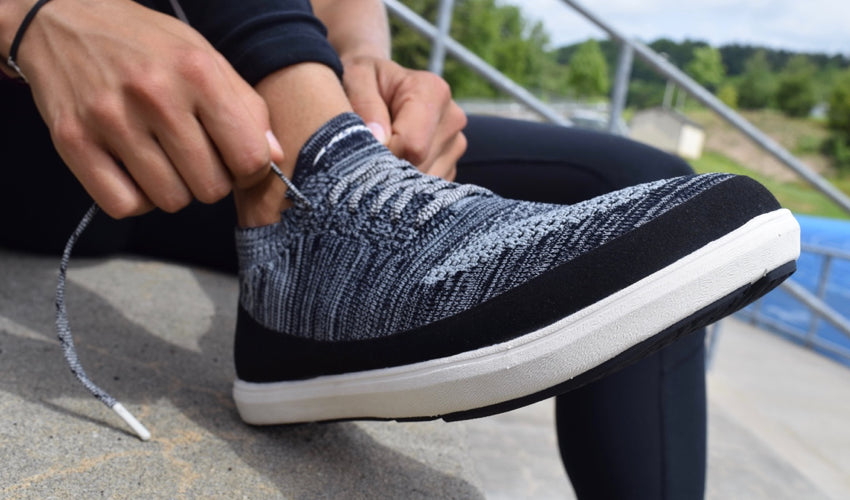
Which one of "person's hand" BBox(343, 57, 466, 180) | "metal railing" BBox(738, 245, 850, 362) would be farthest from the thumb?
"metal railing" BBox(738, 245, 850, 362)

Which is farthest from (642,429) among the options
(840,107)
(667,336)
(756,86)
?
(756,86)

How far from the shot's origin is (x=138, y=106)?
460 mm

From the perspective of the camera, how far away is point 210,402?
62 cm

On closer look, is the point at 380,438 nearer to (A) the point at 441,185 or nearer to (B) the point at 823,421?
(A) the point at 441,185

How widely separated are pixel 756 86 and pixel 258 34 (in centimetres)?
4371

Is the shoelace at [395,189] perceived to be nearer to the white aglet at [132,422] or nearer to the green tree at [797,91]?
the white aglet at [132,422]

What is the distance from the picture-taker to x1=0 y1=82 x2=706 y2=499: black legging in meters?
0.57

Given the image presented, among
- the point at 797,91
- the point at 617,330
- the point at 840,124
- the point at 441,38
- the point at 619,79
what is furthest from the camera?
the point at 797,91

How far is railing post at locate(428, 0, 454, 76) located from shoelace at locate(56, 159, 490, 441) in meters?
1.39

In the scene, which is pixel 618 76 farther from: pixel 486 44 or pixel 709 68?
pixel 709 68

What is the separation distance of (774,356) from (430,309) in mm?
4287

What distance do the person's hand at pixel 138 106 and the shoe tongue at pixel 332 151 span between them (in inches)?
1.6

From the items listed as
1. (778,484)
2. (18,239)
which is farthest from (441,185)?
(778,484)

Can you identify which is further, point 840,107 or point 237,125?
point 840,107
